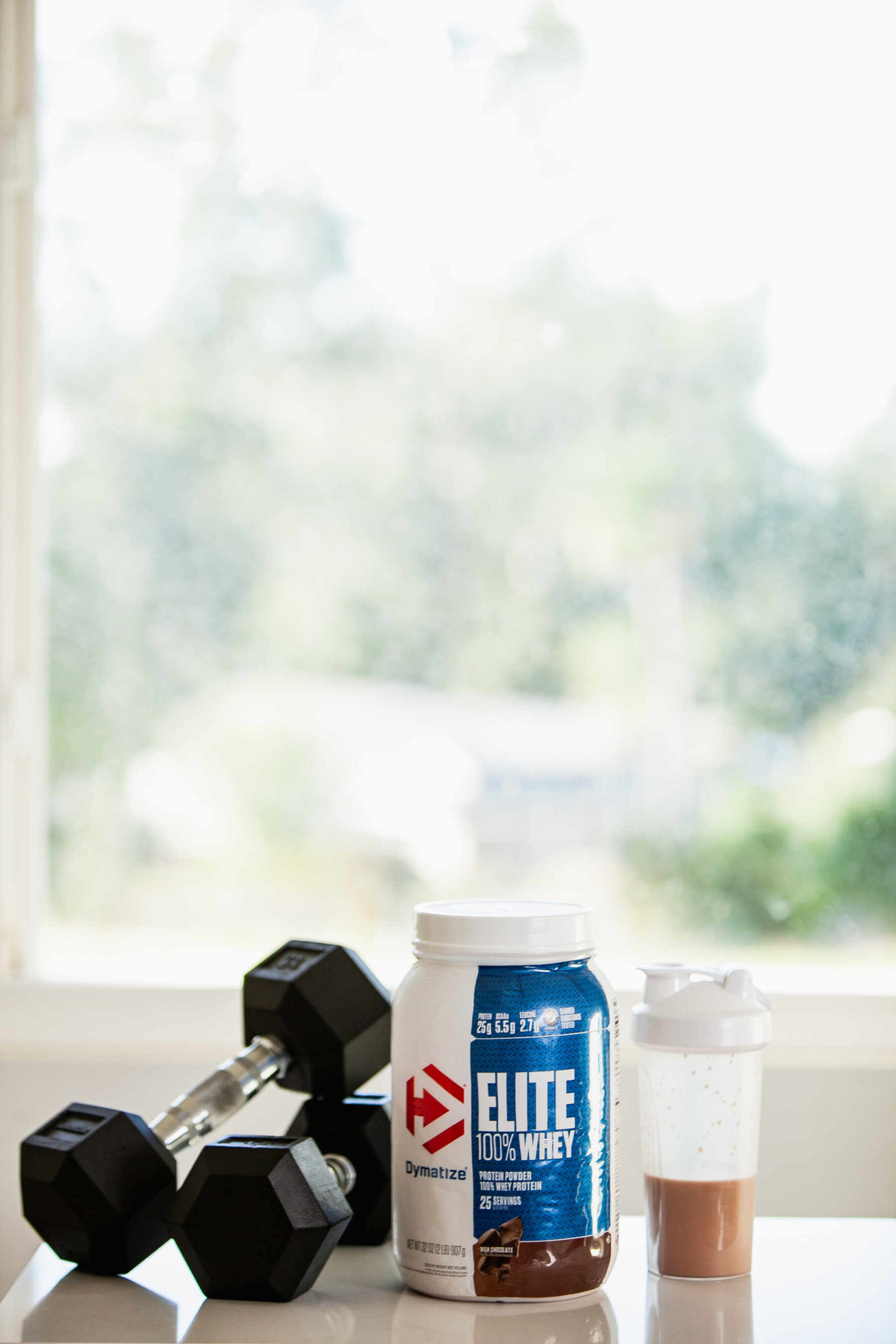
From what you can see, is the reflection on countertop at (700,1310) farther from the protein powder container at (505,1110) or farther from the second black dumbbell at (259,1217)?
the second black dumbbell at (259,1217)

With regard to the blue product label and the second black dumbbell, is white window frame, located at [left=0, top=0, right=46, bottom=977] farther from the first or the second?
the blue product label

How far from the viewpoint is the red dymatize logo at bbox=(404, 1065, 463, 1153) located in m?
0.73

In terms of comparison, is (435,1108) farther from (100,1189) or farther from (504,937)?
(100,1189)

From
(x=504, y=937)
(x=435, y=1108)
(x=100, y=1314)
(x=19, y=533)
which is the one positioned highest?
(x=19, y=533)

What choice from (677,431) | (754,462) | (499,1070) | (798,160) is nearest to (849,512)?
(754,462)

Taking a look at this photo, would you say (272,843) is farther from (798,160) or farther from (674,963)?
(798,160)

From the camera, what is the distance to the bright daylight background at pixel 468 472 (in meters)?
1.51

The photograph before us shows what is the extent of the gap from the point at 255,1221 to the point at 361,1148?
155 mm

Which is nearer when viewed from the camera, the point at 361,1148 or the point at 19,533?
the point at 361,1148

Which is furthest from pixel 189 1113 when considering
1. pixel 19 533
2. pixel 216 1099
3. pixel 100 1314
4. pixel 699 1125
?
pixel 19 533

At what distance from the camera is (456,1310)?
29.2 inches

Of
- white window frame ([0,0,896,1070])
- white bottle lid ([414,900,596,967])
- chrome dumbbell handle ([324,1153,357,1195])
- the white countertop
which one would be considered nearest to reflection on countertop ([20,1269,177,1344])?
the white countertop

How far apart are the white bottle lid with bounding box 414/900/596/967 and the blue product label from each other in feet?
0.03

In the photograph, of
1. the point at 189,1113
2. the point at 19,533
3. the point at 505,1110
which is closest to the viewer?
the point at 505,1110
